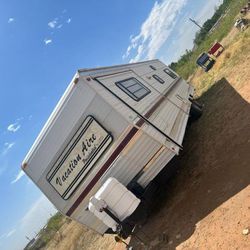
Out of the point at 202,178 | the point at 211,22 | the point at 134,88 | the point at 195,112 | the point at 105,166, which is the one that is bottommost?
the point at 202,178

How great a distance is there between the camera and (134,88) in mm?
10477

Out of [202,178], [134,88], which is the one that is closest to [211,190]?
[202,178]

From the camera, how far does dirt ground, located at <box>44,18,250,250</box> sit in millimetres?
7008

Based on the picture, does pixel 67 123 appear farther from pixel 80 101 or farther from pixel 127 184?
pixel 127 184

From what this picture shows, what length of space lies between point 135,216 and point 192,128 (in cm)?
512

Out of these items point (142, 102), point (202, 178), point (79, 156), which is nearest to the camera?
point (79, 156)

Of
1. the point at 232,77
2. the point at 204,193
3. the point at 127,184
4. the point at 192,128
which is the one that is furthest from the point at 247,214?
the point at 232,77

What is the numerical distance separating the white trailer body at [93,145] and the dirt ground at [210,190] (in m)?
1.05

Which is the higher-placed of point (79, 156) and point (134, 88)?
point (134, 88)

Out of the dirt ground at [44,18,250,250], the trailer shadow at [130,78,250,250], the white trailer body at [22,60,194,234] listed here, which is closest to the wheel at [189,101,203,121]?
the dirt ground at [44,18,250,250]

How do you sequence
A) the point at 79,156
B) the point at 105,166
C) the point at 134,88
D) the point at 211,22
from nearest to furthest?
the point at 105,166 < the point at 79,156 < the point at 134,88 < the point at 211,22

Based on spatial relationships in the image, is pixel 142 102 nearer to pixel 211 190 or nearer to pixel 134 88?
pixel 134 88

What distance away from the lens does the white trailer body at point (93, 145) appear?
8.32 meters

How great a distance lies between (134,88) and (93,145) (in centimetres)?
266
